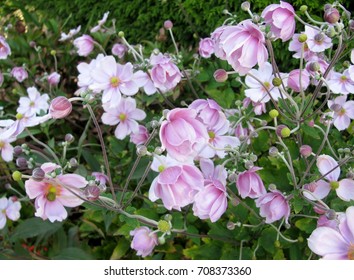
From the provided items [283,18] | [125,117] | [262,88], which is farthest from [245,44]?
[125,117]

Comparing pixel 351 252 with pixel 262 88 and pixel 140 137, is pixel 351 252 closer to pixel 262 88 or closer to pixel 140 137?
pixel 262 88

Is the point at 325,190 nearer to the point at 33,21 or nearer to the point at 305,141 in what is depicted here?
the point at 305,141

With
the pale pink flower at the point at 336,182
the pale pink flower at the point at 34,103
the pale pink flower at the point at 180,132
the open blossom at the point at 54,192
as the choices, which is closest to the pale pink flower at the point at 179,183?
the pale pink flower at the point at 180,132

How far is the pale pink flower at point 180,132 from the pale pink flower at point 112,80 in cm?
45

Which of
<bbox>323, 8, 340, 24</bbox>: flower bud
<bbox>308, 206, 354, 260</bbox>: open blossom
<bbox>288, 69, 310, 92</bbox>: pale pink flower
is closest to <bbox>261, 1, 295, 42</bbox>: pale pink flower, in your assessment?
<bbox>323, 8, 340, 24</bbox>: flower bud

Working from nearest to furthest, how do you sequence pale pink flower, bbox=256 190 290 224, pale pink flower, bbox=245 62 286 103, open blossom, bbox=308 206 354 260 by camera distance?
1. open blossom, bbox=308 206 354 260
2. pale pink flower, bbox=256 190 290 224
3. pale pink flower, bbox=245 62 286 103

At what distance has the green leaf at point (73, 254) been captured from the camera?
4.80 feet

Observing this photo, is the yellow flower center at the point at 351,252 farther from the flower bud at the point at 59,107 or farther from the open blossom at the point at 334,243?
the flower bud at the point at 59,107

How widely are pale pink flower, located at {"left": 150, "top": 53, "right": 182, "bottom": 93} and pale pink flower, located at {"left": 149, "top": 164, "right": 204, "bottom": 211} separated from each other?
408 mm

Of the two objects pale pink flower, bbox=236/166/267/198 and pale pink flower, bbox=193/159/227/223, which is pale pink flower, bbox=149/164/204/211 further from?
pale pink flower, bbox=236/166/267/198

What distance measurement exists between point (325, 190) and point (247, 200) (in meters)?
0.33

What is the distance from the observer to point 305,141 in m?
1.28

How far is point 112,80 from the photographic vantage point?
3.83 ft

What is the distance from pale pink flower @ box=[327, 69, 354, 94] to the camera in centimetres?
109
